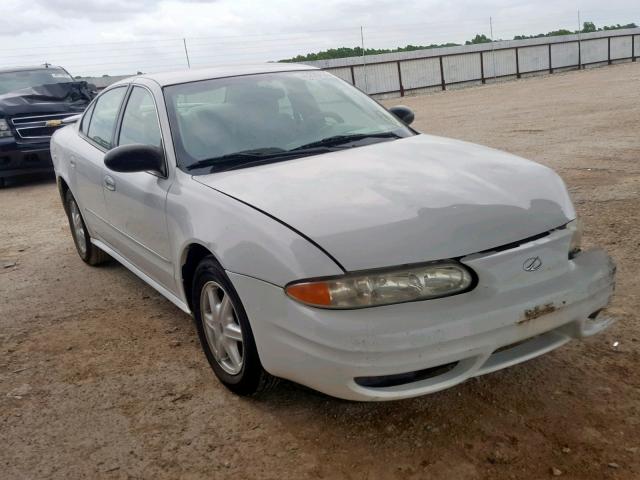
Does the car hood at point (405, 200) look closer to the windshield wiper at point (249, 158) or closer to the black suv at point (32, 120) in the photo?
the windshield wiper at point (249, 158)

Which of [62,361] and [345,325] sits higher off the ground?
[345,325]

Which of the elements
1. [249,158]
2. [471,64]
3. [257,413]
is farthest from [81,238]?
[471,64]

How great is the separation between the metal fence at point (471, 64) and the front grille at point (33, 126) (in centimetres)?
1245

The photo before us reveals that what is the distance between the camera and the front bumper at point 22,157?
31.4ft

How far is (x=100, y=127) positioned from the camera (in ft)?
15.6

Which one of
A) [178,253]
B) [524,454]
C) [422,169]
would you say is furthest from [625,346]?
[178,253]

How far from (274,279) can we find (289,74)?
1.99 meters

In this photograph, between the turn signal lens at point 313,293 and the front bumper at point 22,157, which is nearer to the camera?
the turn signal lens at point 313,293

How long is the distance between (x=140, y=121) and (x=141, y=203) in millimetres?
597

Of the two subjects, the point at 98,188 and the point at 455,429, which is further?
the point at 98,188

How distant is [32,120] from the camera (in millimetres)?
9805

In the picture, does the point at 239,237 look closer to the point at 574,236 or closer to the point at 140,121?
the point at 574,236

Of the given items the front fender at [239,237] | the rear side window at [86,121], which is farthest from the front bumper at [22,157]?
the front fender at [239,237]

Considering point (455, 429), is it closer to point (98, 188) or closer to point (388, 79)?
point (98, 188)
